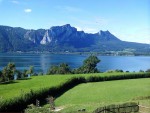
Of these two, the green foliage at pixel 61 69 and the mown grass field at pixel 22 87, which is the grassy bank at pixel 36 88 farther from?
the green foliage at pixel 61 69

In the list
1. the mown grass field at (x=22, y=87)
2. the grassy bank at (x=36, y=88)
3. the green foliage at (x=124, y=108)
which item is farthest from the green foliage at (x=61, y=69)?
the green foliage at (x=124, y=108)

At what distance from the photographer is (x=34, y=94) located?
46594mm

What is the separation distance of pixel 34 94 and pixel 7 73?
153 feet

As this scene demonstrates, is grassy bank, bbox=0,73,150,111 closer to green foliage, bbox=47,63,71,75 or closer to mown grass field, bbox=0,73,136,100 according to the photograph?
mown grass field, bbox=0,73,136,100

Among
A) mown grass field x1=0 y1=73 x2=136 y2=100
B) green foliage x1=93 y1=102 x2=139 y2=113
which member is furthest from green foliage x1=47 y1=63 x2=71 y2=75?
green foliage x1=93 y1=102 x2=139 y2=113

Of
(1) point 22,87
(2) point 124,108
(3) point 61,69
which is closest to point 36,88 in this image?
(1) point 22,87

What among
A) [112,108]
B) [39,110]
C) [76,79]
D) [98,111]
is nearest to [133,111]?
[112,108]

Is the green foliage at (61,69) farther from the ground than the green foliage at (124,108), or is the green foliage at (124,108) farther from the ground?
the green foliage at (124,108)

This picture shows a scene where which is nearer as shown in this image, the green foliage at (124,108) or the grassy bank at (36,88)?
the green foliage at (124,108)

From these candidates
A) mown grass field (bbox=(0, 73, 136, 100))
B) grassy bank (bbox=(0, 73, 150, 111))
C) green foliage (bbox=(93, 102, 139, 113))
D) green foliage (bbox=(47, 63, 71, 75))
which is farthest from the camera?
green foliage (bbox=(47, 63, 71, 75))

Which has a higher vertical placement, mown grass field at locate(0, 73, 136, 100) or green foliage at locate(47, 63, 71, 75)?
mown grass field at locate(0, 73, 136, 100)

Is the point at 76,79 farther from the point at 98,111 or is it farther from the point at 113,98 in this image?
the point at 98,111

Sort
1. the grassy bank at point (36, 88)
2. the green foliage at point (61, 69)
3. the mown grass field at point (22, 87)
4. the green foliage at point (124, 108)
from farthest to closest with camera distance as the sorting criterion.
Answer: the green foliage at point (61, 69), the mown grass field at point (22, 87), the grassy bank at point (36, 88), the green foliage at point (124, 108)

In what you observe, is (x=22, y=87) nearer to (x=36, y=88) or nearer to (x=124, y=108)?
(x=36, y=88)
